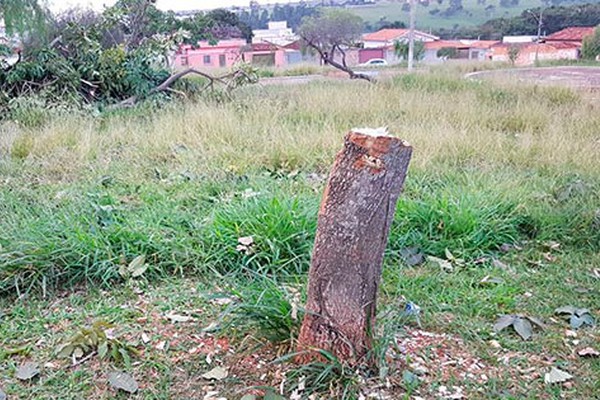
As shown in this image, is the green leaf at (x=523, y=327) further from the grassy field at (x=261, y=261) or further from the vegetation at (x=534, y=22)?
the vegetation at (x=534, y=22)

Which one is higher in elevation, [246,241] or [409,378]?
[246,241]

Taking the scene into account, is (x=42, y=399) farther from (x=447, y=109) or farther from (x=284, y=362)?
(x=447, y=109)

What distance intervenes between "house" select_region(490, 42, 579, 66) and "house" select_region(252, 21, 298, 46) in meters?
10.5

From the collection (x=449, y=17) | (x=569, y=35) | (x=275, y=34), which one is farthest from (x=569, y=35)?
(x=275, y=34)

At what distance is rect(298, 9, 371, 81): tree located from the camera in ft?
40.3

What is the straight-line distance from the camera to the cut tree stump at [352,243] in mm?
1491

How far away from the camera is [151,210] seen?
304 cm

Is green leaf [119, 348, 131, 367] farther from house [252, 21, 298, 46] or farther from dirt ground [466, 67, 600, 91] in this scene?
house [252, 21, 298, 46]

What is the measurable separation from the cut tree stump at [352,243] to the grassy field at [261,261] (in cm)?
10

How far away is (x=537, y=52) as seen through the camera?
25453mm

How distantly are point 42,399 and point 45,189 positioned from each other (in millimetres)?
2285

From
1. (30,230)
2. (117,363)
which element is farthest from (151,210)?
(117,363)

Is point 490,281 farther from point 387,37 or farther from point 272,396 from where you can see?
point 387,37

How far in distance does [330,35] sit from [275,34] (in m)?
5.82
